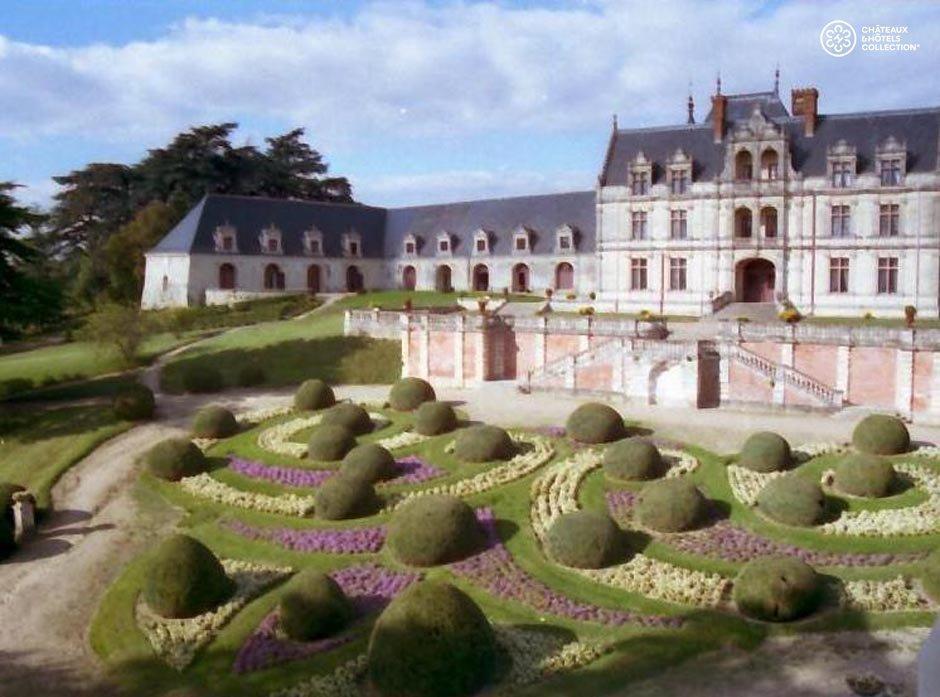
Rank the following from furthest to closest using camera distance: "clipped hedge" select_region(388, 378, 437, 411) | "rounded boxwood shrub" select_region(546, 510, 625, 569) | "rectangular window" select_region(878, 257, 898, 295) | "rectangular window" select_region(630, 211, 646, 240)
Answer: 1. "rectangular window" select_region(630, 211, 646, 240)
2. "rectangular window" select_region(878, 257, 898, 295)
3. "clipped hedge" select_region(388, 378, 437, 411)
4. "rounded boxwood shrub" select_region(546, 510, 625, 569)

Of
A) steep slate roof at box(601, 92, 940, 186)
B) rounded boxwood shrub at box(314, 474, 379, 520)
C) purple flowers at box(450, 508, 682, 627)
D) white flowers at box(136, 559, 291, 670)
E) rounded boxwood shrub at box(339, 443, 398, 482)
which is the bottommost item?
white flowers at box(136, 559, 291, 670)

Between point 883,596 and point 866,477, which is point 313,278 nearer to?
point 866,477

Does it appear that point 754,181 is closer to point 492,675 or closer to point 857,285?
point 857,285

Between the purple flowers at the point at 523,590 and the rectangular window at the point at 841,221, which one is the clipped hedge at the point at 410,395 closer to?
the purple flowers at the point at 523,590

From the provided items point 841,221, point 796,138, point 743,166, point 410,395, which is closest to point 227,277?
point 410,395

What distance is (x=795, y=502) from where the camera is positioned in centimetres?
2417

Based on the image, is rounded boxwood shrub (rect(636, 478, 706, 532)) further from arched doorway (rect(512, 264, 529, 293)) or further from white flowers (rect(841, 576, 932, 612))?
arched doorway (rect(512, 264, 529, 293))

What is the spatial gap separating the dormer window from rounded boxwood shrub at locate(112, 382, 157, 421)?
3206 cm

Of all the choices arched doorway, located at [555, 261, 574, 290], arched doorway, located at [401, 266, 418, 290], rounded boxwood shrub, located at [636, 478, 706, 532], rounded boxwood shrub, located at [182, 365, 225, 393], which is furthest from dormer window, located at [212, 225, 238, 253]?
rounded boxwood shrub, located at [636, 478, 706, 532]

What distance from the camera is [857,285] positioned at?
50.9 meters

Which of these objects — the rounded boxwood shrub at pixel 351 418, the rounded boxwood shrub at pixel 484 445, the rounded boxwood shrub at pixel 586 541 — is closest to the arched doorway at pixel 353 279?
the rounded boxwood shrub at pixel 351 418

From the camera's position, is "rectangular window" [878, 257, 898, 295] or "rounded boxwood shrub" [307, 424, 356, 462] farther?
"rectangular window" [878, 257, 898, 295]

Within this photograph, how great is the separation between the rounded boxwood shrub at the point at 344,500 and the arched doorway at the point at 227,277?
4622cm

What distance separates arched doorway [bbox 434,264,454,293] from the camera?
238 feet
